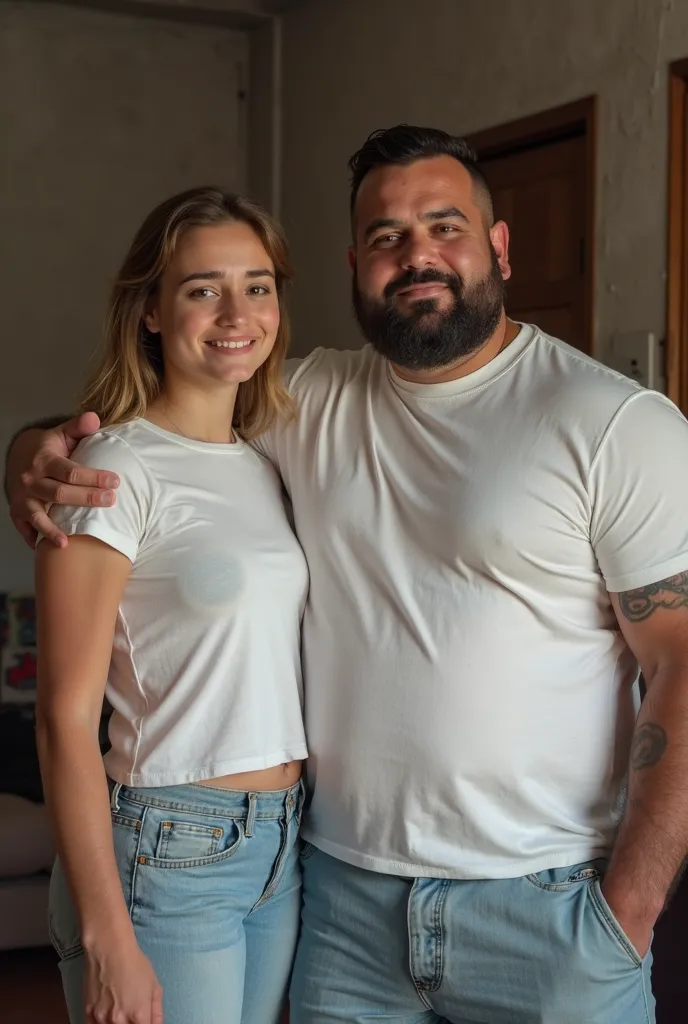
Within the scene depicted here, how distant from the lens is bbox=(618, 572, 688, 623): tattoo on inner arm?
5.05ft

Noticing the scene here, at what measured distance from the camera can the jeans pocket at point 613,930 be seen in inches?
59.1

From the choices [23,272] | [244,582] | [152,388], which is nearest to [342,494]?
[244,582]

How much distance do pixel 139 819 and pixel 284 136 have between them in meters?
3.99

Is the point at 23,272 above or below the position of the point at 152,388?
above

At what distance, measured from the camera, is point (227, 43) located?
17.0 ft

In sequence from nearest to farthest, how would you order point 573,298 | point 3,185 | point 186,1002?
point 186,1002
point 573,298
point 3,185

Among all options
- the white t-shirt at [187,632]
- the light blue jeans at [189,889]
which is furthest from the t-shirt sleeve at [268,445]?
the light blue jeans at [189,889]

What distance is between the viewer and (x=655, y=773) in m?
1.54

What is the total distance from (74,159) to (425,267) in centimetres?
358

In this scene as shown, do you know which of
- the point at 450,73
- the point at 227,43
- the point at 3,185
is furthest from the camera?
the point at 227,43

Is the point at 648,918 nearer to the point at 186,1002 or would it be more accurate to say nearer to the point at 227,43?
the point at 186,1002

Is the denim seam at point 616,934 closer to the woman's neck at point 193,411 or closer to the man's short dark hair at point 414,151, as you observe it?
the woman's neck at point 193,411

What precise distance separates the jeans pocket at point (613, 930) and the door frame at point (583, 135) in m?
2.06

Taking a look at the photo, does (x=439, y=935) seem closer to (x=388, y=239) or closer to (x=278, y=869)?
(x=278, y=869)
